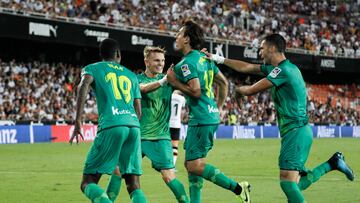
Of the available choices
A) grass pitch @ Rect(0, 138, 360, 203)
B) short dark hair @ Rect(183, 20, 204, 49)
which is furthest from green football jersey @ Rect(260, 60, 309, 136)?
grass pitch @ Rect(0, 138, 360, 203)

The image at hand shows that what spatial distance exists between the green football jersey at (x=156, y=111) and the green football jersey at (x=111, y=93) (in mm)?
1809

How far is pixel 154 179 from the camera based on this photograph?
15281mm

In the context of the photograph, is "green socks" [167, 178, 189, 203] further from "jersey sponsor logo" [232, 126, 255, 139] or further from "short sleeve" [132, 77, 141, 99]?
"jersey sponsor logo" [232, 126, 255, 139]

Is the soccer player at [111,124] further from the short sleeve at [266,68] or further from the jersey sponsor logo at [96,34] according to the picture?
the jersey sponsor logo at [96,34]

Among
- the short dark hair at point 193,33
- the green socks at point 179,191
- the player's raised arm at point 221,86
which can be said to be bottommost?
the green socks at point 179,191

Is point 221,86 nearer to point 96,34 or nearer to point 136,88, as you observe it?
point 136,88

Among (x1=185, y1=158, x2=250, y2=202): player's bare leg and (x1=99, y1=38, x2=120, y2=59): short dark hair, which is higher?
(x1=99, y1=38, x2=120, y2=59): short dark hair

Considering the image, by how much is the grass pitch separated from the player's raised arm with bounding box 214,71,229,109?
68.2 inches

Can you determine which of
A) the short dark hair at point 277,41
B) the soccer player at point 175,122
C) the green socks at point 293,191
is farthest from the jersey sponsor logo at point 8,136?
the green socks at point 293,191

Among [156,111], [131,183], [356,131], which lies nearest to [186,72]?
[156,111]

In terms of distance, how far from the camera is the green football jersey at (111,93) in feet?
27.0

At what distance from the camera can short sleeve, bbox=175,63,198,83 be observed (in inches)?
375

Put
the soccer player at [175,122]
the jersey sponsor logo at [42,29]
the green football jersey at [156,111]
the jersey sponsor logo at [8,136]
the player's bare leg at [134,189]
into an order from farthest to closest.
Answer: the jersey sponsor logo at [42,29], the jersey sponsor logo at [8,136], the soccer player at [175,122], the green football jersey at [156,111], the player's bare leg at [134,189]

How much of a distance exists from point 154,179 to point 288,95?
6784mm
